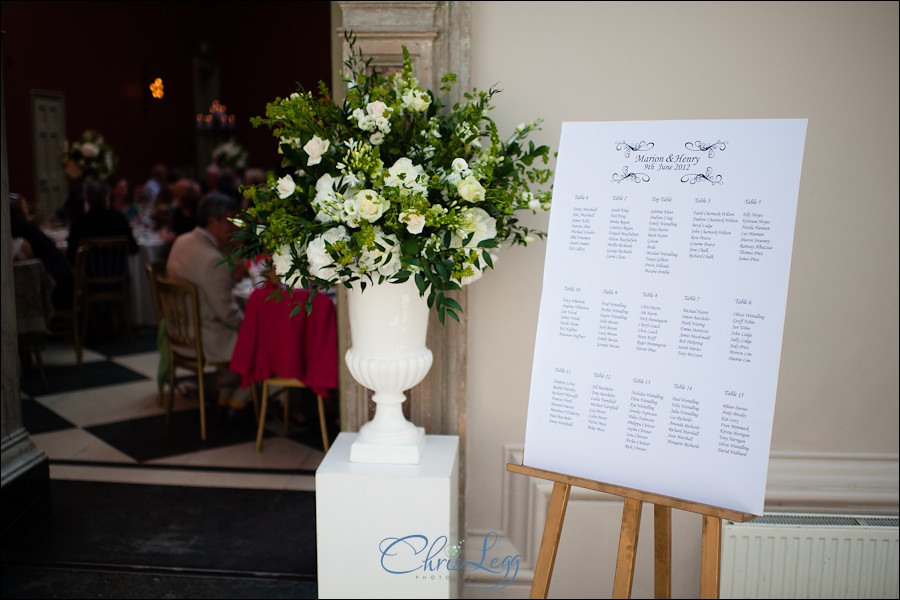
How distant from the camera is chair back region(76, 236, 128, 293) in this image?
5559mm

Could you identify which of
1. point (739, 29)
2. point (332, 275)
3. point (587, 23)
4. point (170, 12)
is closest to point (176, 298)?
point (332, 275)

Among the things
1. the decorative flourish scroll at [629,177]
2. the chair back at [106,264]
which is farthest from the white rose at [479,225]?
the chair back at [106,264]

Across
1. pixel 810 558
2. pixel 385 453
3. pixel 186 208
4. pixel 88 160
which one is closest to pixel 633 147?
pixel 385 453

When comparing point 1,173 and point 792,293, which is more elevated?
point 1,173

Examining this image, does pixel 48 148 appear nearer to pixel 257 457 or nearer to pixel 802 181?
pixel 257 457

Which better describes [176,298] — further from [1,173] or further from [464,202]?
[464,202]

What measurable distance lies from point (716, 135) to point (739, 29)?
94 centimetres

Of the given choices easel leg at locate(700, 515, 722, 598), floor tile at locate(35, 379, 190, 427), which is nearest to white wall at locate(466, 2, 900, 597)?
easel leg at locate(700, 515, 722, 598)

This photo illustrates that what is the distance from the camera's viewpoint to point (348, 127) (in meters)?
1.96

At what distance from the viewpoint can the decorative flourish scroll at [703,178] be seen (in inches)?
61.6

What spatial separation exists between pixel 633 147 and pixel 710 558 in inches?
37.3

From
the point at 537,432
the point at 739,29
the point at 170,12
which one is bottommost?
the point at 537,432

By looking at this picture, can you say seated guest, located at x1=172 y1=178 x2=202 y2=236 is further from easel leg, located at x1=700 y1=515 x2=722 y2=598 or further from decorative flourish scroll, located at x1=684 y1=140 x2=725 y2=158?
easel leg, located at x1=700 y1=515 x2=722 y2=598

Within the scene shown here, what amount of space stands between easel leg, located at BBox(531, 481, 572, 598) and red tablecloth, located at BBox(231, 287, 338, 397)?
79.6 inches
